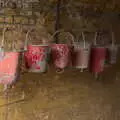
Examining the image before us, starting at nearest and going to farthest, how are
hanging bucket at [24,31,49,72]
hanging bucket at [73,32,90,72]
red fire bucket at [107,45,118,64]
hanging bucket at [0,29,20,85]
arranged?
1. hanging bucket at [0,29,20,85]
2. hanging bucket at [24,31,49,72]
3. hanging bucket at [73,32,90,72]
4. red fire bucket at [107,45,118,64]

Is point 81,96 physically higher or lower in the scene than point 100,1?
lower

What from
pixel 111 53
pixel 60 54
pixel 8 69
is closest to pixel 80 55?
pixel 60 54

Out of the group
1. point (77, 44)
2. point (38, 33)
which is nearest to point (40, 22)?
point (38, 33)

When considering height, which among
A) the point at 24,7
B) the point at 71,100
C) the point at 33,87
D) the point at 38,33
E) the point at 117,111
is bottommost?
the point at 117,111

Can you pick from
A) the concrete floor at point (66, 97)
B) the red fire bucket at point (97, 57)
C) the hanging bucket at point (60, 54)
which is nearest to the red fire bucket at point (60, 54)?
the hanging bucket at point (60, 54)

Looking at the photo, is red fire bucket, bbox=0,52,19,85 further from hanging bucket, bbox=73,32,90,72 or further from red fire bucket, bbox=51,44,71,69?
hanging bucket, bbox=73,32,90,72

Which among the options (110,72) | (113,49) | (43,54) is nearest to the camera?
(43,54)

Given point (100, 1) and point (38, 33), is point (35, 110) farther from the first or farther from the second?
point (100, 1)

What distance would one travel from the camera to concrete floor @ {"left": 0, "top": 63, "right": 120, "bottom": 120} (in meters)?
1.94

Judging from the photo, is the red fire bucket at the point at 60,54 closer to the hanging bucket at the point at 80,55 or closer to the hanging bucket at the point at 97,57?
the hanging bucket at the point at 80,55

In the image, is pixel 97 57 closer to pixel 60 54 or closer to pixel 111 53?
pixel 111 53

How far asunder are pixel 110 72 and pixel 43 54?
0.95 metres

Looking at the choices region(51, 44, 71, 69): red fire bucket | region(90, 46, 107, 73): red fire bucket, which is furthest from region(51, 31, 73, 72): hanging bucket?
region(90, 46, 107, 73): red fire bucket

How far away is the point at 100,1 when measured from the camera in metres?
2.18
